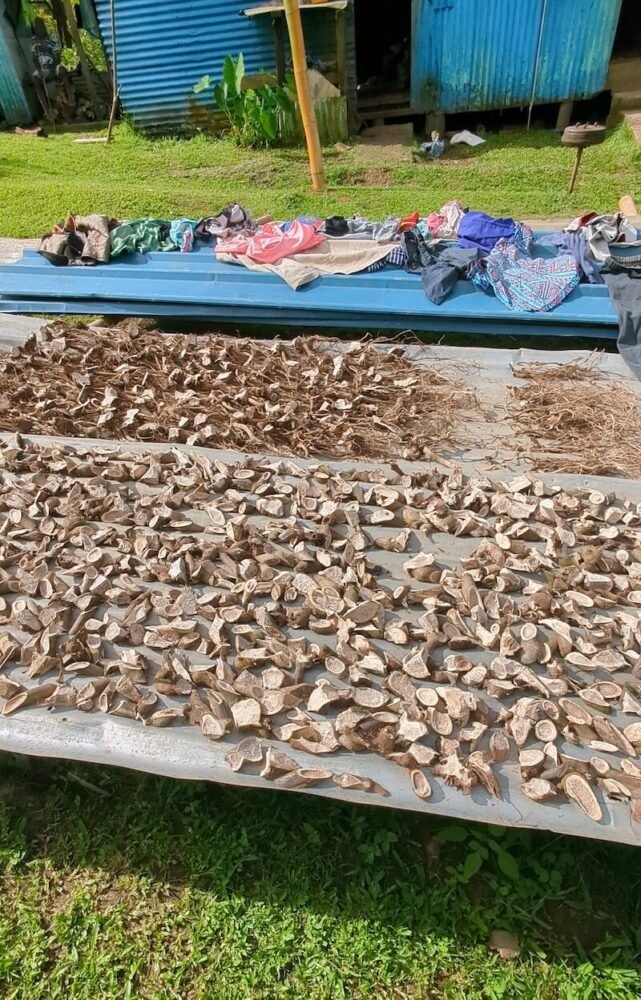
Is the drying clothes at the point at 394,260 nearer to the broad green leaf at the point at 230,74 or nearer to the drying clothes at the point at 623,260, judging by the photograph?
the drying clothes at the point at 623,260

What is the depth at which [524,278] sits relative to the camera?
160 inches

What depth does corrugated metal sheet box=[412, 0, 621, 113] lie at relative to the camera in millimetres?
7727

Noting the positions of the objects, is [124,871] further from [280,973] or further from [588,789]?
[588,789]

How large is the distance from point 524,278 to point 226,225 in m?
2.12

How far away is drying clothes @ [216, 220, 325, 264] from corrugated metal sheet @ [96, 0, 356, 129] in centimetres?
540

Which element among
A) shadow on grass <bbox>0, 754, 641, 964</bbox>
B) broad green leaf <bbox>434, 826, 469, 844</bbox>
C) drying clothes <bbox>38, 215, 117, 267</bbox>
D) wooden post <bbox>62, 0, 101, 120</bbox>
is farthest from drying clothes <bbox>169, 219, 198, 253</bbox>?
wooden post <bbox>62, 0, 101, 120</bbox>

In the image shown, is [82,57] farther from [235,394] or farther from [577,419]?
[577,419]

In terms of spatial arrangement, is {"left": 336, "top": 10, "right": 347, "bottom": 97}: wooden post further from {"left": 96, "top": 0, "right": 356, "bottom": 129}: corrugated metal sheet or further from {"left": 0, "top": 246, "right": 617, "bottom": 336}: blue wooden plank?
{"left": 0, "top": 246, "right": 617, "bottom": 336}: blue wooden plank

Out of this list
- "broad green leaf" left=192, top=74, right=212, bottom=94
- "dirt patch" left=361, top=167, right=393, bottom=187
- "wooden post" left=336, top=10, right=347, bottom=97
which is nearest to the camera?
"dirt patch" left=361, top=167, right=393, bottom=187

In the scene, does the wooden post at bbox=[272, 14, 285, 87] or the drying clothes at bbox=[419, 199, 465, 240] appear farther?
the wooden post at bbox=[272, 14, 285, 87]

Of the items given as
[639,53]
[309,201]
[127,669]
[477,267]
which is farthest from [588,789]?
[639,53]

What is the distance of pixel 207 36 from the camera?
855cm

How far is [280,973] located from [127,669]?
0.91 meters

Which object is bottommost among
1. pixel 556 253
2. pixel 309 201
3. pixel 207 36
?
pixel 309 201
